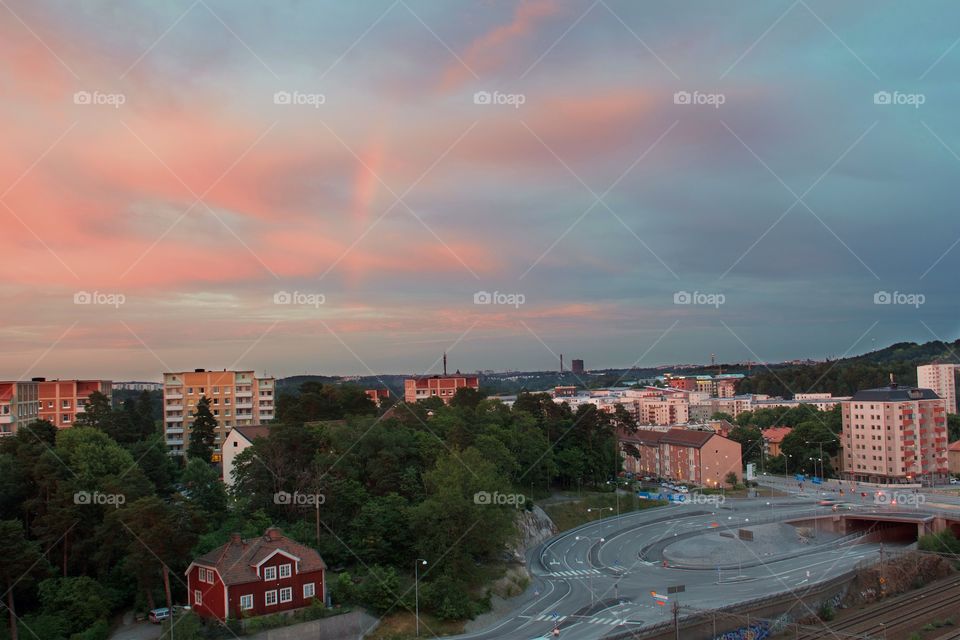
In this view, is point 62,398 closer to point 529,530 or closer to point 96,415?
point 96,415

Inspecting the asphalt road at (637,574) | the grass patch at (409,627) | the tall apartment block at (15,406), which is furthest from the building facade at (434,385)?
the grass patch at (409,627)

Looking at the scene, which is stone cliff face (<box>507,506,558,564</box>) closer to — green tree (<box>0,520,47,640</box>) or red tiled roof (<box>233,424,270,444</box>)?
red tiled roof (<box>233,424,270,444</box>)

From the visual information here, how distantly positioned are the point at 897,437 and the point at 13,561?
61562 millimetres

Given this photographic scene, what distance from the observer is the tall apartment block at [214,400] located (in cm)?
5862

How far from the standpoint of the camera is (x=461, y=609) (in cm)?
2712

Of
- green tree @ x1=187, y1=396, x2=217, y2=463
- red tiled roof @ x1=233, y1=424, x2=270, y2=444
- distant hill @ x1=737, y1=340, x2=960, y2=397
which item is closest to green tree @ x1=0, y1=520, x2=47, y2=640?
red tiled roof @ x1=233, y1=424, x2=270, y2=444

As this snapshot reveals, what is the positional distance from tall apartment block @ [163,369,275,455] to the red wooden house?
3326 centimetres

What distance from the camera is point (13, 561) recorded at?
22562 millimetres

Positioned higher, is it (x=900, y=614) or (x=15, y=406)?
(x=15, y=406)

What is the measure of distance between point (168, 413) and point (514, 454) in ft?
97.3

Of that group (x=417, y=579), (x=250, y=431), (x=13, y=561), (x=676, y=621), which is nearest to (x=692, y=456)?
(x=250, y=431)

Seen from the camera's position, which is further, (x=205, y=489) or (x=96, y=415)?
(x=96, y=415)

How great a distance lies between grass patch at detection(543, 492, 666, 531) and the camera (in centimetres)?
4472

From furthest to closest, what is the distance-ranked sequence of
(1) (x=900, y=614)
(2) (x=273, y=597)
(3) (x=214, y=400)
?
(3) (x=214, y=400) < (1) (x=900, y=614) < (2) (x=273, y=597)
